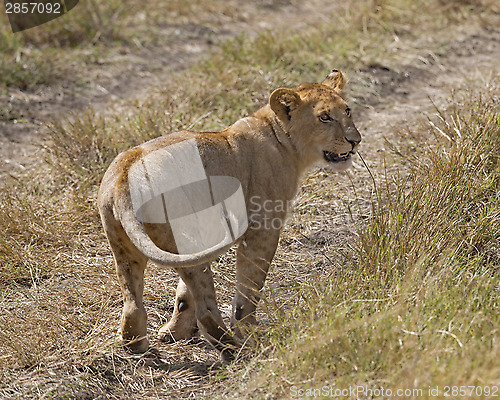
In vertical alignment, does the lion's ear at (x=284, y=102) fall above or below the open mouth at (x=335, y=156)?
above

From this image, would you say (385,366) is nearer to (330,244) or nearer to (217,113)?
(330,244)

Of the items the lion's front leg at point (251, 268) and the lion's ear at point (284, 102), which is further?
the lion's ear at point (284, 102)

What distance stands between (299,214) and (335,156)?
112cm

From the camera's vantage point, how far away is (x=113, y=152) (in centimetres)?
563

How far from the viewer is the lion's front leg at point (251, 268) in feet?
12.2

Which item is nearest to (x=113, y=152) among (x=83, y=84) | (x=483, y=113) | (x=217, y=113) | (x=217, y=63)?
(x=217, y=113)

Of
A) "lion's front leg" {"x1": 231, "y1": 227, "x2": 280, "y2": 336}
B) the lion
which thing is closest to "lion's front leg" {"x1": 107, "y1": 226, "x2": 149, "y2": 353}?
the lion

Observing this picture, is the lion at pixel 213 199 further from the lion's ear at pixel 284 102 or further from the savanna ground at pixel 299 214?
the savanna ground at pixel 299 214

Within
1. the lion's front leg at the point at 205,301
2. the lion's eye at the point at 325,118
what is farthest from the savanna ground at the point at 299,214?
the lion's eye at the point at 325,118

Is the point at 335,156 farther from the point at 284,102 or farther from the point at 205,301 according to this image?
the point at 205,301

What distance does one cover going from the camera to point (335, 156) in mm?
3984

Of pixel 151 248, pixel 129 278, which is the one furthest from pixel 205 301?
pixel 151 248

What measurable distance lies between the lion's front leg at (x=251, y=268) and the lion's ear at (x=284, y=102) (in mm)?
689

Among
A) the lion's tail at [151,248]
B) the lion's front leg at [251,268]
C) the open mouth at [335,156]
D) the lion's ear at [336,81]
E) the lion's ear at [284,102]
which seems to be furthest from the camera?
the lion's ear at [336,81]
